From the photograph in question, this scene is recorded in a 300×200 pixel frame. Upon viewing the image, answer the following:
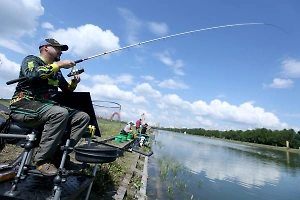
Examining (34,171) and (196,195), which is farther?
(196,195)

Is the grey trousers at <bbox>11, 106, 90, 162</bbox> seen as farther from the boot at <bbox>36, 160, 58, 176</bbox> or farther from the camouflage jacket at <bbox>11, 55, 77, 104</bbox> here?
the camouflage jacket at <bbox>11, 55, 77, 104</bbox>

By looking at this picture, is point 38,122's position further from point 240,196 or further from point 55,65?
point 240,196

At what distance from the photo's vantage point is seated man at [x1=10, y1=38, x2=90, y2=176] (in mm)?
2895

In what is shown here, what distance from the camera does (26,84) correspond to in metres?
3.12

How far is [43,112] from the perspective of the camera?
289 centimetres

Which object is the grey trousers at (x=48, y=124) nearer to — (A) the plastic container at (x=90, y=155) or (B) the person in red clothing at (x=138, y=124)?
(A) the plastic container at (x=90, y=155)

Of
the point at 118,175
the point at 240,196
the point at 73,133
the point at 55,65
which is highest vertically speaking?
the point at 55,65

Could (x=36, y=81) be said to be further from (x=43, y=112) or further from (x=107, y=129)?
(x=107, y=129)

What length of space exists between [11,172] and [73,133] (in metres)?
0.89

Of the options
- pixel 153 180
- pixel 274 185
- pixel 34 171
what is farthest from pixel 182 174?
pixel 34 171

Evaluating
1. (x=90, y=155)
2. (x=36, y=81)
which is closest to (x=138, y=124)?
(x=36, y=81)

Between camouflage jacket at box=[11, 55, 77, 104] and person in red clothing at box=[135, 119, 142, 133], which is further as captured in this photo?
person in red clothing at box=[135, 119, 142, 133]

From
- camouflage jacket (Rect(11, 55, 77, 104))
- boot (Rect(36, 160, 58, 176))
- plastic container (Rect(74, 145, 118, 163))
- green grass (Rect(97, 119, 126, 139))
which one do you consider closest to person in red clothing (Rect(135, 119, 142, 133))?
green grass (Rect(97, 119, 126, 139))

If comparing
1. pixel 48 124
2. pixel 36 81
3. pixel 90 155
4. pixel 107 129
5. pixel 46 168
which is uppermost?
pixel 107 129
